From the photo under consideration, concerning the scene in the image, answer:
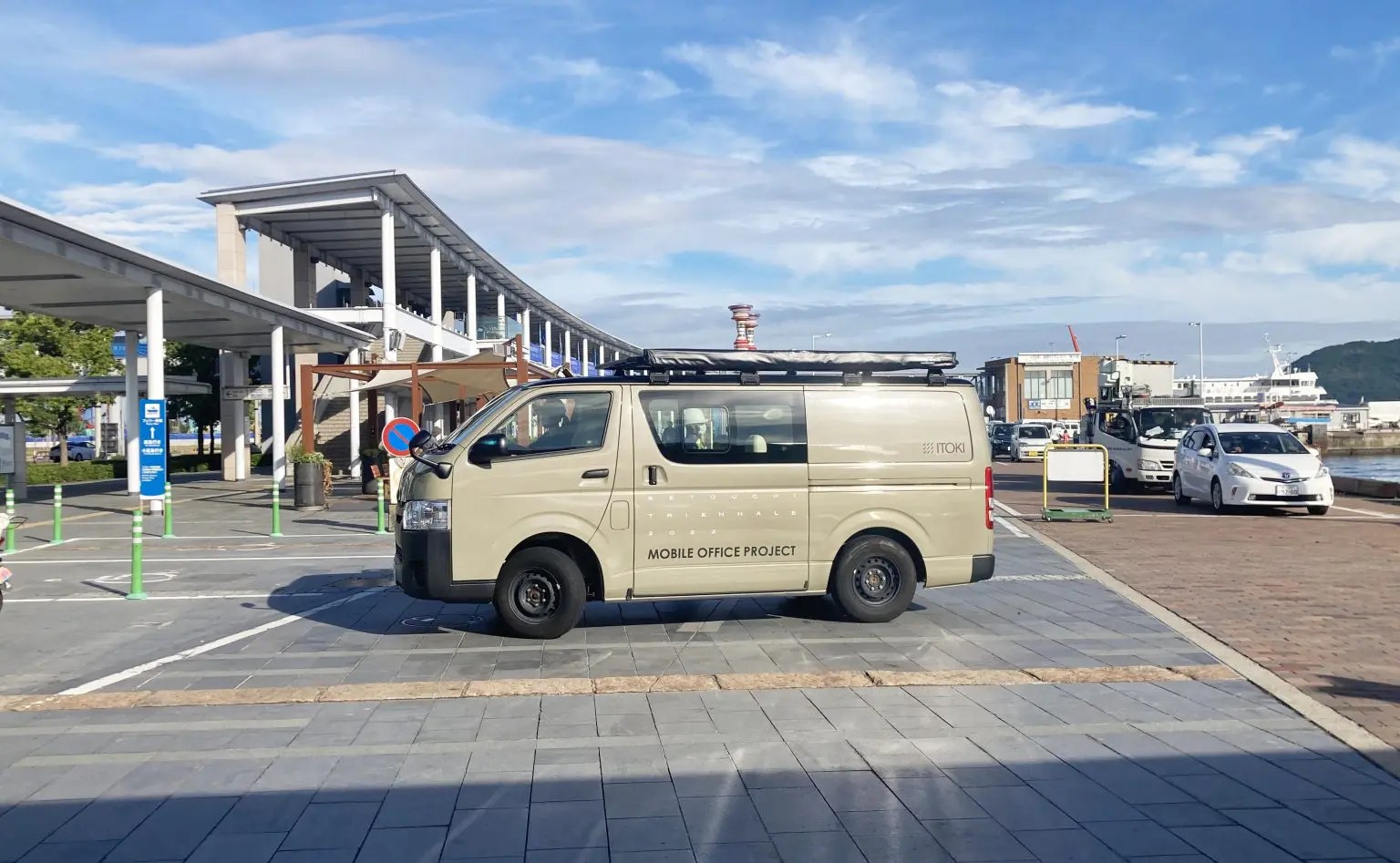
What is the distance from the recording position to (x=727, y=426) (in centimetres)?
906

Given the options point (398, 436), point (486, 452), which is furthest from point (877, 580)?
point (398, 436)

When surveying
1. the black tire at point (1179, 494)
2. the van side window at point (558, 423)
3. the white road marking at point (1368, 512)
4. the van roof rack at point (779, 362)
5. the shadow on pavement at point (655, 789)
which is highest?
the van roof rack at point (779, 362)

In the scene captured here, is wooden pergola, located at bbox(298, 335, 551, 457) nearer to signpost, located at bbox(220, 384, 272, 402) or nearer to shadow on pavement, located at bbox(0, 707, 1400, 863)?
signpost, located at bbox(220, 384, 272, 402)

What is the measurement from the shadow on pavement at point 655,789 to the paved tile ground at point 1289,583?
1.64 m

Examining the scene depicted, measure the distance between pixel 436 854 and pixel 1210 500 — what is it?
1940cm

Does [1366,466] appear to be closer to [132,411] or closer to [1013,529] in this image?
[1013,529]

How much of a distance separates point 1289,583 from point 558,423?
7910mm

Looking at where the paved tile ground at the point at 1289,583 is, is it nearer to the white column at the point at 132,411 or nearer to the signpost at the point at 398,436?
the signpost at the point at 398,436

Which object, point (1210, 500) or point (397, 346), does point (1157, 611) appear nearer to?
point (1210, 500)

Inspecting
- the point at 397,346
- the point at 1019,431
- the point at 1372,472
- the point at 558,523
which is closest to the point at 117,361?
the point at 397,346

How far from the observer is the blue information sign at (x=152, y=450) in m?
21.5

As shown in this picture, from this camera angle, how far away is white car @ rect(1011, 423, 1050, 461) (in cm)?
4516

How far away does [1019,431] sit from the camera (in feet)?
153

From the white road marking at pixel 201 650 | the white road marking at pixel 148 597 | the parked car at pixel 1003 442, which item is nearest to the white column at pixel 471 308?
the parked car at pixel 1003 442
